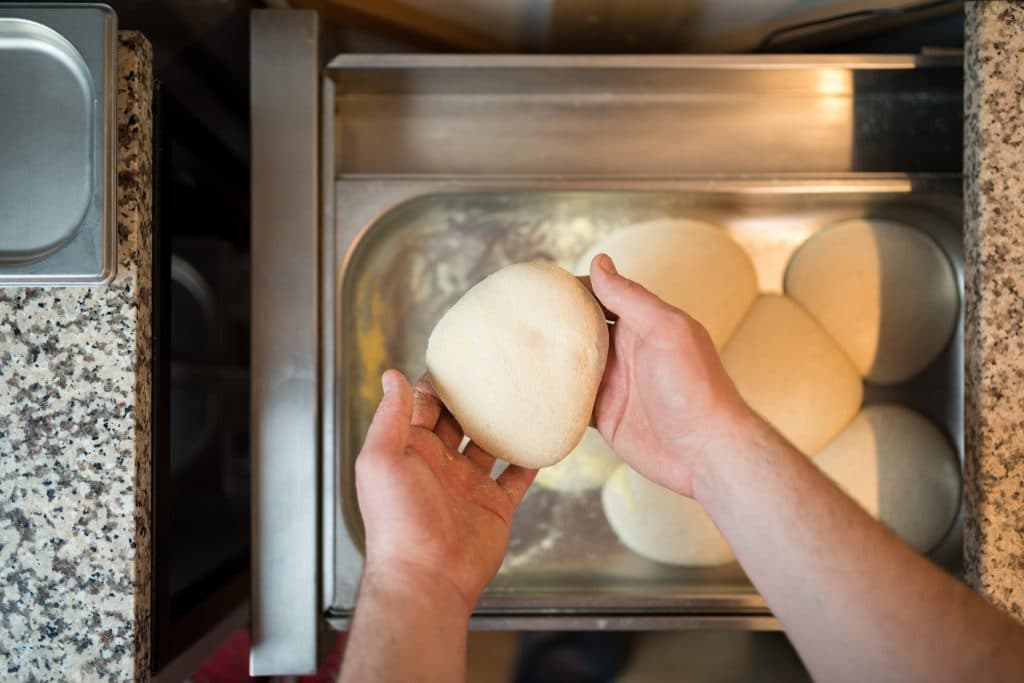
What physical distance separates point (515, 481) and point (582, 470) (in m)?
0.41

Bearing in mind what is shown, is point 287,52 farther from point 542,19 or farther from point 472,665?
point 472,665

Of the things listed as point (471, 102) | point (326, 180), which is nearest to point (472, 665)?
point (326, 180)

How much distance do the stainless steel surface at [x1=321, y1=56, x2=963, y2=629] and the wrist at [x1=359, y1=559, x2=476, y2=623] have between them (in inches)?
16.1

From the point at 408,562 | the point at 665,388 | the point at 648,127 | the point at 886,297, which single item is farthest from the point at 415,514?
the point at 886,297

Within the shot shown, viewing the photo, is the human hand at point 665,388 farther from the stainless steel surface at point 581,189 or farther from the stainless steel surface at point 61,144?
the stainless steel surface at point 61,144

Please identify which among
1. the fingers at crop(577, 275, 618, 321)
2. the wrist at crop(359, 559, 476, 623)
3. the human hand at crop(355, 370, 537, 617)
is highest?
the fingers at crop(577, 275, 618, 321)

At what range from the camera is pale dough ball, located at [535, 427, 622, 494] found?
1.36m

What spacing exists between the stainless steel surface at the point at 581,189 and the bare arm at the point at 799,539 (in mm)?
414

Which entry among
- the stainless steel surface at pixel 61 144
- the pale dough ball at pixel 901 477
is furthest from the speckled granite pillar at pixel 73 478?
the pale dough ball at pixel 901 477

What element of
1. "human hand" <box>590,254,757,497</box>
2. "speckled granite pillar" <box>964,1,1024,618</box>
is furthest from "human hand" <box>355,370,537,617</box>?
"speckled granite pillar" <box>964,1,1024,618</box>

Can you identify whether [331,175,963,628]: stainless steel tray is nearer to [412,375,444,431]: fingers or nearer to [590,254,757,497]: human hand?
[412,375,444,431]: fingers

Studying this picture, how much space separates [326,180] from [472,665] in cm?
110

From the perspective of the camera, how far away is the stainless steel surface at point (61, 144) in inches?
34.4

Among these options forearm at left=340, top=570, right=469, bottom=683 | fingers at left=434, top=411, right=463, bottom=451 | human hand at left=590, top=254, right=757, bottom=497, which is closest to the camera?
forearm at left=340, top=570, right=469, bottom=683
